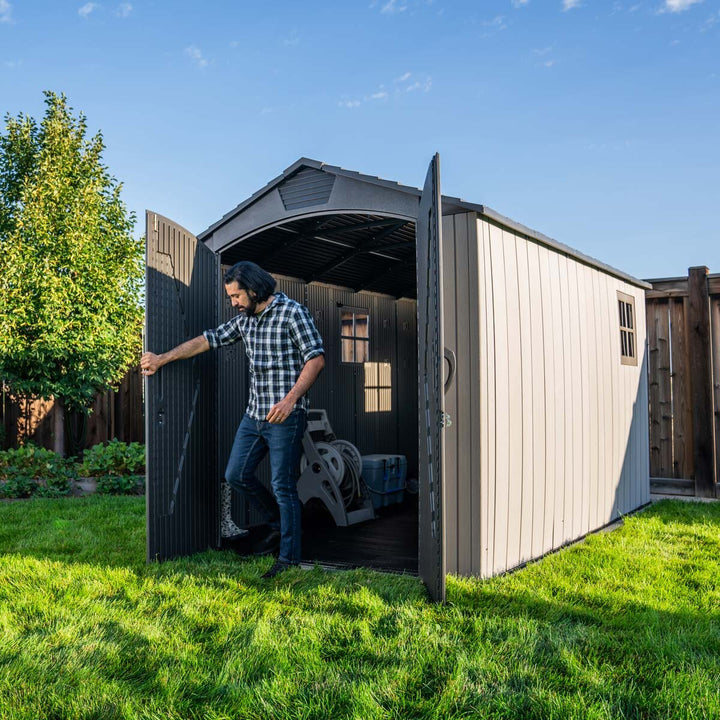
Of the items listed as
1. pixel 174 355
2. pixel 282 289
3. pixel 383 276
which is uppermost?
pixel 383 276

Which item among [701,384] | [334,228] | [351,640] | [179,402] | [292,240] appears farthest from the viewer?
[701,384]

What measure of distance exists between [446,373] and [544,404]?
1.04 metres

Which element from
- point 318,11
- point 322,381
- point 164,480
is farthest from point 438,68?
point 164,480

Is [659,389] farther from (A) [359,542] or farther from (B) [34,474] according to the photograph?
(B) [34,474]

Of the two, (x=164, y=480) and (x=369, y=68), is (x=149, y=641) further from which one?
(x=369, y=68)

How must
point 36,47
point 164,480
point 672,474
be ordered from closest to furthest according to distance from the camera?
1. point 164,480
2. point 36,47
3. point 672,474

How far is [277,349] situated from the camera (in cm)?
425

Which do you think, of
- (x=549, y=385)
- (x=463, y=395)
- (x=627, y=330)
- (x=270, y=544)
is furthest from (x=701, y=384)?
(x=270, y=544)

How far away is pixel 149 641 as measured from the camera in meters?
2.92

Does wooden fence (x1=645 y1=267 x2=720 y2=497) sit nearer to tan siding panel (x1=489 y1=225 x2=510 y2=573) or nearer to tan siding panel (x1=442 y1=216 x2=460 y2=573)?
tan siding panel (x1=489 y1=225 x2=510 y2=573)

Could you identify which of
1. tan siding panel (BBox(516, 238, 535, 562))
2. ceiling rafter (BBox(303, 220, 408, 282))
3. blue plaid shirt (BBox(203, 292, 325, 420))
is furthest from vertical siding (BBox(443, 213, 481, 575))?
ceiling rafter (BBox(303, 220, 408, 282))

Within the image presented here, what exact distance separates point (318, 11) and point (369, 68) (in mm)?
814

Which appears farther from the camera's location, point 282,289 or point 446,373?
point 282,289

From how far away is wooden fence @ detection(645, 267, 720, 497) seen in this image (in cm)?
699
